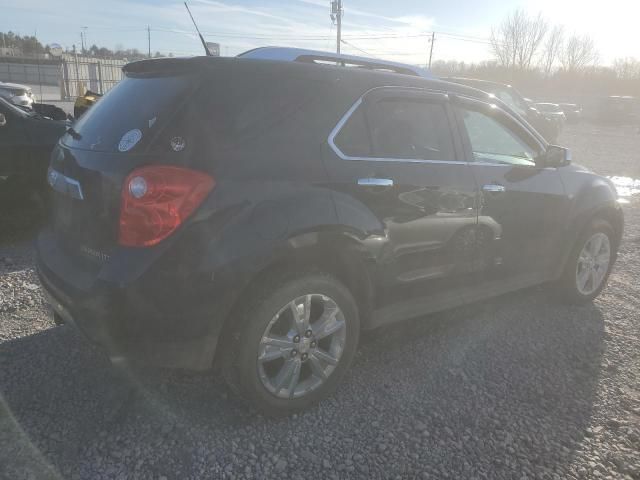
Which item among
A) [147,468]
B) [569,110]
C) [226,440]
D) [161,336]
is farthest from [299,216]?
[569,110]

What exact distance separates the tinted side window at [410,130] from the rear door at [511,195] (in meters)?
0.19

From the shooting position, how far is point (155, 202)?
86.0 inches

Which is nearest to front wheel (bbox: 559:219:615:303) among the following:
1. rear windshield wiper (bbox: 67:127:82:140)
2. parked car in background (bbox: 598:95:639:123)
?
rear windshield wiper (bbox: 67:127:82:140)

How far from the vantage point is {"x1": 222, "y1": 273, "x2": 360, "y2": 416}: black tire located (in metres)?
2.43

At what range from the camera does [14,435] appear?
8.04 ft

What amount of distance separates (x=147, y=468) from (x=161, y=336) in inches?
23.5

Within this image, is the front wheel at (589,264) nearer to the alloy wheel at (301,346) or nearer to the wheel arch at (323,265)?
the wheel arch at (323,265)

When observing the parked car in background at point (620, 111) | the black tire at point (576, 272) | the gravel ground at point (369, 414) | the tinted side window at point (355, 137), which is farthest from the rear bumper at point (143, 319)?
the parked car in background at point (620, 111)

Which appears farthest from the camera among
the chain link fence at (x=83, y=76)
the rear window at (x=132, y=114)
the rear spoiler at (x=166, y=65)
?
the chain link fence at (x=83, y=76)

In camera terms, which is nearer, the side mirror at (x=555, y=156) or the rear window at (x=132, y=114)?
the rear window at (x=132, y=114)

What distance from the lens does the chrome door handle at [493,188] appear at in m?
3.38

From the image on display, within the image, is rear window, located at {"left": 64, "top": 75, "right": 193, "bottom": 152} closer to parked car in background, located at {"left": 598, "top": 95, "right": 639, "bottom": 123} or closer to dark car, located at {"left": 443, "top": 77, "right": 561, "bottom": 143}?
dark car, located at {"left": 443, "top": 77, "right": 561, "bottom": 143}

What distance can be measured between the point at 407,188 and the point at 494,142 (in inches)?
47.7

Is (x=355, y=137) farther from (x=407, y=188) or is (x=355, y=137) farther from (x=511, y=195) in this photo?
(x=511, y=195)
